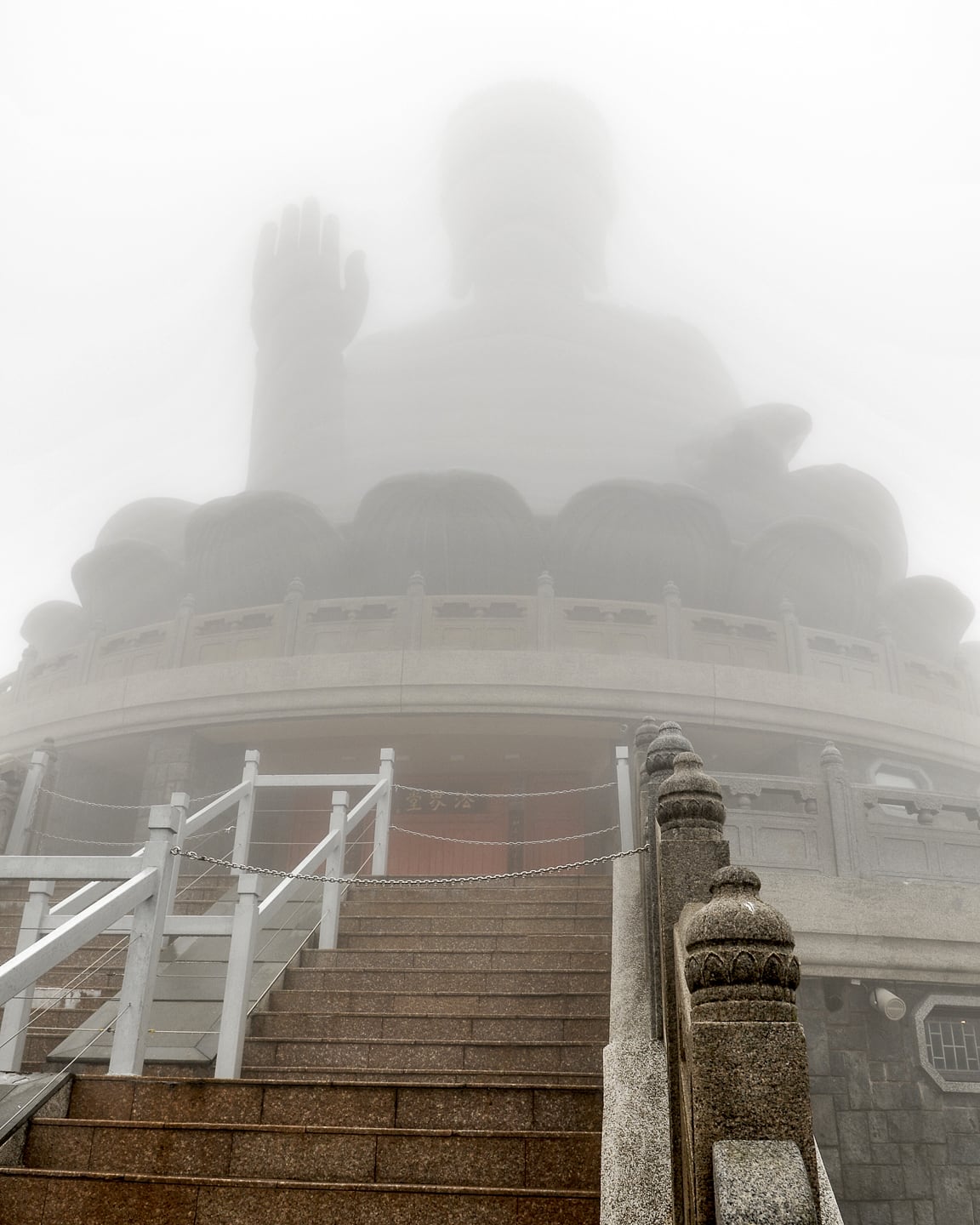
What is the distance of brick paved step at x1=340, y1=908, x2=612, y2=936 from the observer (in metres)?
6.81

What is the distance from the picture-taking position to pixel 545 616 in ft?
46.3

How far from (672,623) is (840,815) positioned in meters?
5.49

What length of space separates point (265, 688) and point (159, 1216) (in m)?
10.6

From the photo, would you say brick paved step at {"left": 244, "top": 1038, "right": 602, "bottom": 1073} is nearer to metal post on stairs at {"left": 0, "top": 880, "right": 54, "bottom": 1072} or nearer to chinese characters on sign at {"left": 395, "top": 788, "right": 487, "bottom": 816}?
metal post on stairs at {"left": 0, "top": 880, "right": 54, "bottom": 1072}

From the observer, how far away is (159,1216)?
339cm

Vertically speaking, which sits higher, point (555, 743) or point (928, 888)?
point (555, 743)

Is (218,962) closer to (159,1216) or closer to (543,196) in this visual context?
(159,1216)

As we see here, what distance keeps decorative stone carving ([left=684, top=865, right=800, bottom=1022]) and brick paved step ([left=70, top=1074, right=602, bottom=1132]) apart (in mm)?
2052

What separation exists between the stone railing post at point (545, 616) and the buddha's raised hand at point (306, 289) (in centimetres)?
1204

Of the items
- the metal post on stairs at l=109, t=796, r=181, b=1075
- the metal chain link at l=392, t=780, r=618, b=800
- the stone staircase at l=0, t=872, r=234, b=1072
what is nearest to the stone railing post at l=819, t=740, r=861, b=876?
the metal chain link at l=392, t=780, r=618, b=800

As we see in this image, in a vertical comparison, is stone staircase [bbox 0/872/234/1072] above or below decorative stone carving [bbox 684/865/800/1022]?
above

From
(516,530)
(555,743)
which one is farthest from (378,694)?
(516,530)

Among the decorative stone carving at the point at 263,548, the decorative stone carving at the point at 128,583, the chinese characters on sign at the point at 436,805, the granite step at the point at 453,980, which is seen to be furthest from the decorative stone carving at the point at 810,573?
the granite step at the point at 453,980

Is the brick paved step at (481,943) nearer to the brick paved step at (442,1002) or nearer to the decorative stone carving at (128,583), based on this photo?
the brick paved step at (442,1002)
